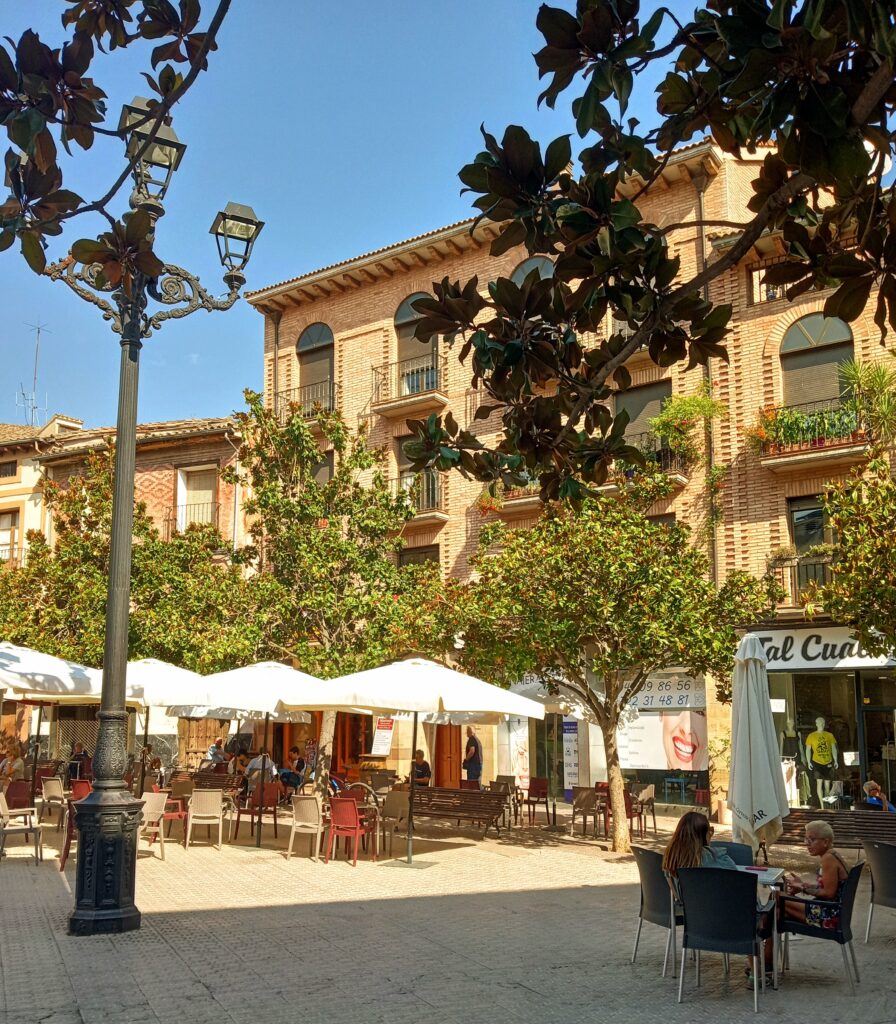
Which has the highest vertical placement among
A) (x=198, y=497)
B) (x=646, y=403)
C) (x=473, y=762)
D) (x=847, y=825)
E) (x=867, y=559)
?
(x=646, y=403)

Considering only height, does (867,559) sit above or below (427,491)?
below

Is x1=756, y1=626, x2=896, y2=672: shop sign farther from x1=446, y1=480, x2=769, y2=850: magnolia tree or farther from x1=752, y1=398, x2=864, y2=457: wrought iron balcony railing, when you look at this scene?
x1=446, y1=480, x2=769, y2=850: magnolia tree

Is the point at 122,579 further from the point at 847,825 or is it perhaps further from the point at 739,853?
the point at 847,825

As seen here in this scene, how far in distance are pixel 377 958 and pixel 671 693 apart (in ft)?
49.3

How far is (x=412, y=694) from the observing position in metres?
13.6

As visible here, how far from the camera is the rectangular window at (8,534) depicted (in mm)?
35500

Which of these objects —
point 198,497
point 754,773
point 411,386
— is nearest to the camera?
point 754,773

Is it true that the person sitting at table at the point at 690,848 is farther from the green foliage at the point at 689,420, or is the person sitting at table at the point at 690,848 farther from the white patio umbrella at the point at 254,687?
the green foliage at the point at 689,420

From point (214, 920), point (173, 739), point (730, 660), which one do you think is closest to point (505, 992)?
point (214, 920)

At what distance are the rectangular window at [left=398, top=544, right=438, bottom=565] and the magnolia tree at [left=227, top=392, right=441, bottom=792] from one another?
Answer: 3.49 metres

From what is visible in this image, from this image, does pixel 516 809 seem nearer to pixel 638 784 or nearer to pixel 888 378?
pixel 638 784

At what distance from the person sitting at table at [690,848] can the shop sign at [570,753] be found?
16272mm

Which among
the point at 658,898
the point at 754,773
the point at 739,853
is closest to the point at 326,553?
the point at 754,773

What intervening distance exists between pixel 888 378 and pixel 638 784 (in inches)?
374
